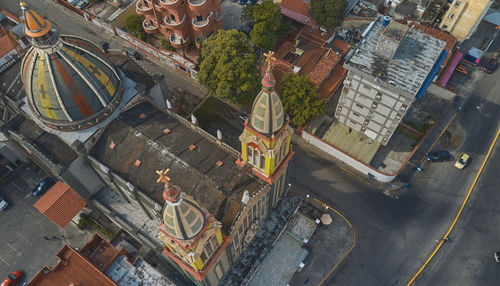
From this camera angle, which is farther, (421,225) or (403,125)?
(403,125)

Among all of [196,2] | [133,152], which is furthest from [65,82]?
[196,2]

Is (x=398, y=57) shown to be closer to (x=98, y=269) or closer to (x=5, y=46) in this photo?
(x=98, y=269)

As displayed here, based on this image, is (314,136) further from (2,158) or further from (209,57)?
(2,158)

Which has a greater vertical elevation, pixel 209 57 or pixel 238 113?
pixel 209 57

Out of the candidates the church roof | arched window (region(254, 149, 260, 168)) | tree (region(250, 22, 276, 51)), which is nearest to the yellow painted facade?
arched window (region(254, 149, 260, 168))

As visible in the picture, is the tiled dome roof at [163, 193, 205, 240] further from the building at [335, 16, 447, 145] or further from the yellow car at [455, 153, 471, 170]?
the yellow car at [455, 153, 471, 170]

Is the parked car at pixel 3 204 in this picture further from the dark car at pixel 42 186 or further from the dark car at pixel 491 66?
the dark car at pixel 491 66

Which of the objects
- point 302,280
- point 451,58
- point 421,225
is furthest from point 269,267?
point 451,58
